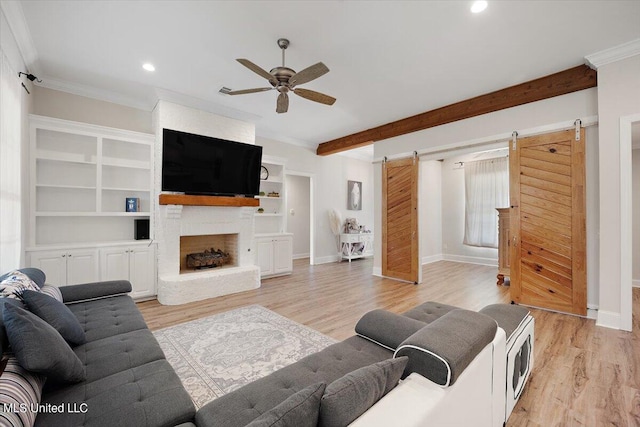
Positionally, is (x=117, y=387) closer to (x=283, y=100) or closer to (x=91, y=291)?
(x=91, y=291)

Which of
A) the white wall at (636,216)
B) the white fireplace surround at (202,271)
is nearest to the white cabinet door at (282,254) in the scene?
the white fireplace surround at (202,271)

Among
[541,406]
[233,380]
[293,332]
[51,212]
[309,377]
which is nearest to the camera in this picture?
[309,377]

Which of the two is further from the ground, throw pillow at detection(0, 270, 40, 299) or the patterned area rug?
throw pillow at detection(0, 270, 40, 299)

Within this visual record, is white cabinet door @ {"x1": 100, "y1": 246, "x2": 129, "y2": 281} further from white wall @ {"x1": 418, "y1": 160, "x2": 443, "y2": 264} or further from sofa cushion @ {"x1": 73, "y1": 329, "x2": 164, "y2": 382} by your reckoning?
white wall @ {"x1": 418, "y1": 160, "x2": 443, "y2": 264}

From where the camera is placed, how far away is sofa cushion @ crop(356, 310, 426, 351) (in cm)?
173

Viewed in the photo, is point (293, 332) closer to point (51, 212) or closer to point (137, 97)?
point (51, 212)

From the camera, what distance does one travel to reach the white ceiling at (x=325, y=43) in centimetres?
244

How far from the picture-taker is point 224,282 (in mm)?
4363

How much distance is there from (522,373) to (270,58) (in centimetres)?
374

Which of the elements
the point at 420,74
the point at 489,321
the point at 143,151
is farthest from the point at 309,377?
the point at 143,151

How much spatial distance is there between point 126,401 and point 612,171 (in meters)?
4.69

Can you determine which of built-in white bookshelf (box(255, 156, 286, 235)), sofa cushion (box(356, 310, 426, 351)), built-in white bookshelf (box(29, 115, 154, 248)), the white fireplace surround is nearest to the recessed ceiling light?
sofa cushion (box(356, 310, 426, 351))

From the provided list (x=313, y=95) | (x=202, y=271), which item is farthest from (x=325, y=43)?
(x=202, y=271)

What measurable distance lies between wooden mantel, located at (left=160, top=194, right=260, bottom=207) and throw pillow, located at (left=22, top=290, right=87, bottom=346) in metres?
2.50
